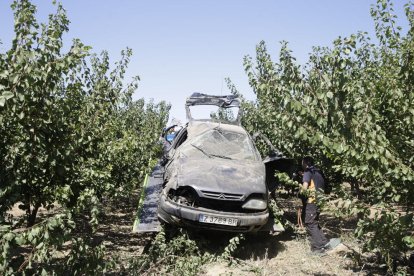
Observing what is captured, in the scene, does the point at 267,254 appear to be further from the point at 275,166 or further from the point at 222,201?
the point at 275,166

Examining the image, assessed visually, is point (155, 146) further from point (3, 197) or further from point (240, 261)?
point (3, 197)

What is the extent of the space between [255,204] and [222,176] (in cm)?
76

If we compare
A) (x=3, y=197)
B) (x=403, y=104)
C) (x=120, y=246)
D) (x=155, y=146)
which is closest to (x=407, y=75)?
(x=403, y=104)

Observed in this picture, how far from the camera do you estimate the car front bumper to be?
593 centimetres

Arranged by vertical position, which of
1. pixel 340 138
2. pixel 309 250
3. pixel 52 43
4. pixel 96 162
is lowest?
pixel 309 250

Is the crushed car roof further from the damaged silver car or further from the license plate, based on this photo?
the license plate

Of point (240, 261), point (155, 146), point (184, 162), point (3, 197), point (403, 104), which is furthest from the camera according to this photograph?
point (155, 146)

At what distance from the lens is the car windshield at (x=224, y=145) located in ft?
25.0

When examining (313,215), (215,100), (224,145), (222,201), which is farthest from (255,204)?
(215,100)

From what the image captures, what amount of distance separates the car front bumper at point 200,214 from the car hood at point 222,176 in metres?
0.34

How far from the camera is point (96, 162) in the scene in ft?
20.3

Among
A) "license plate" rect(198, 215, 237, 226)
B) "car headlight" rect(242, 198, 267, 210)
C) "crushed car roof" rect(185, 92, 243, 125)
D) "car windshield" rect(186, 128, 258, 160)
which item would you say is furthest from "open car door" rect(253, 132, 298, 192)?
"crushed car roof" rect(185, 92, 243, 125)

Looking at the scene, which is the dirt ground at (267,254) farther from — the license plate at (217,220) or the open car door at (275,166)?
the open car door at (275,166)

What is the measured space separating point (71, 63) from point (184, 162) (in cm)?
384
